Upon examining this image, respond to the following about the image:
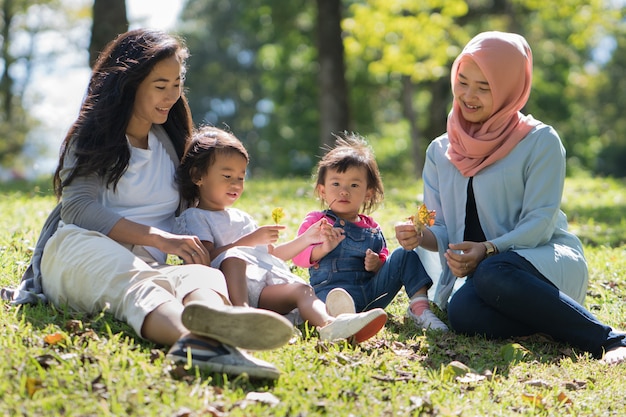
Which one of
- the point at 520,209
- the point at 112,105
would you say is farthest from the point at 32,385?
the point at 520,209

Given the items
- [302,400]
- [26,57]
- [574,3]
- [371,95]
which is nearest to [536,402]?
[302,400]

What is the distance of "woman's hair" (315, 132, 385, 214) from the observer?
14.6 feet

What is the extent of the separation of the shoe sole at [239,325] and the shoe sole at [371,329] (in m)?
0.69

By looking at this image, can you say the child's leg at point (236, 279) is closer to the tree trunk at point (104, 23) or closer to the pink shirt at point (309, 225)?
the pink shirt at point (309, 225)

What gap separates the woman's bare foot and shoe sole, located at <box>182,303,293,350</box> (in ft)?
5.71

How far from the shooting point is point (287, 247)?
4352 millimetres

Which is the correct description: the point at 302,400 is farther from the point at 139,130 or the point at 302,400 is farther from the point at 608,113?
the point at 608,113

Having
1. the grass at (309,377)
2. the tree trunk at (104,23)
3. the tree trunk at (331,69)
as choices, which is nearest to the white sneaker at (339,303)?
the grass at (309,377)

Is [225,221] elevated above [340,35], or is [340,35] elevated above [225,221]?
[340,35]

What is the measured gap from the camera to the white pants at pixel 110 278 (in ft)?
11.1

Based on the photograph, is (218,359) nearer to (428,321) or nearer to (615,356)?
(428,321)

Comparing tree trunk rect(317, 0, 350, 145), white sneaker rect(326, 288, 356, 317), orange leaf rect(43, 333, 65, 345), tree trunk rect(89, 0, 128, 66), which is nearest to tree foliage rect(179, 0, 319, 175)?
tree trunk rect(317, 0, 350, 145)

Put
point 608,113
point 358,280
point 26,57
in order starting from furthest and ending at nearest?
point 608,113 → point 26,57 → point 358,280

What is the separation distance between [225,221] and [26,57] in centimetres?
2676
